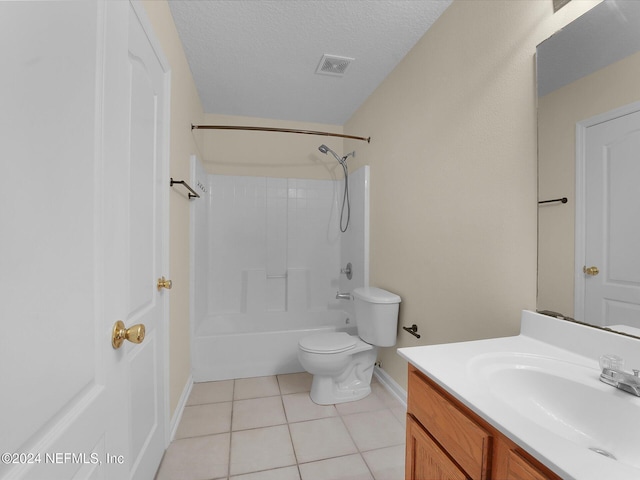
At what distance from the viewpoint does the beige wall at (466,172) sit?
46.3 inches

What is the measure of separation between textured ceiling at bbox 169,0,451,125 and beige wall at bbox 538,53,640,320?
954 millimetres

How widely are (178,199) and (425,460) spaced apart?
5.85ft

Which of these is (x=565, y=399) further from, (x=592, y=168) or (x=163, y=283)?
(x=163, y=283)

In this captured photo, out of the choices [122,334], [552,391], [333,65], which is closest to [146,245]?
[122,334]

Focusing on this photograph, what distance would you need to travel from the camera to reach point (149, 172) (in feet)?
4.12

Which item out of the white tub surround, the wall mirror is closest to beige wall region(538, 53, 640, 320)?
the wall mirror

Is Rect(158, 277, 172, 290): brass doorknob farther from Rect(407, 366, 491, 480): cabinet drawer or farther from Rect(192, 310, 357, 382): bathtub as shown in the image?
Rect(407, 366, 491, 480): cabinet drawer

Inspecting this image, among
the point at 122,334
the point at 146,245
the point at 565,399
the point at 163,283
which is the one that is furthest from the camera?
the point at 163,283

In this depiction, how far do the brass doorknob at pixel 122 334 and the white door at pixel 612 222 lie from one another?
4.46 feet

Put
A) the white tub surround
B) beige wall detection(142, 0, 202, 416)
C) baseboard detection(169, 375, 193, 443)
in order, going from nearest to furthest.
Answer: the white tub surround
beige wall detection(142, 0, 202, 416)
baseboard detection(169, 375, 193, 443)

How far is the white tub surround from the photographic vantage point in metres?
0.55

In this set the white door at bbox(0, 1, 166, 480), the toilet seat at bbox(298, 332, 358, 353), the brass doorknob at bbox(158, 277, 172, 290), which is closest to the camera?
the white door at bbox(0, 1, 166, 480)

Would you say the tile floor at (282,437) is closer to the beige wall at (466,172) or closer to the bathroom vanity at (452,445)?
the beige wall at (466,172)

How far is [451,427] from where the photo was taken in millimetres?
786
